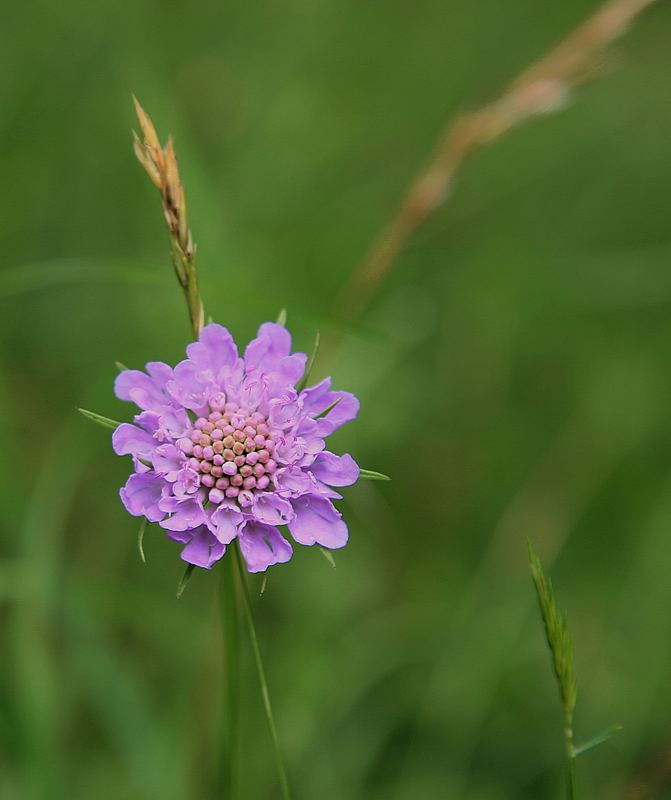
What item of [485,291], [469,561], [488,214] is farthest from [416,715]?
[488,214]

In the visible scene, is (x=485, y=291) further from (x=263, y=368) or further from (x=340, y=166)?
(x=263, y=368)

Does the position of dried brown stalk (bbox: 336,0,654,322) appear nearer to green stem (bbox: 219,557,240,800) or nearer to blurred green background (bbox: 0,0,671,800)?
blurred green background (bbox: 0,0,671,800)

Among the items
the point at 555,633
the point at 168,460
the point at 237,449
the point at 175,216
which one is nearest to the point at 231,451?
the point at 237,449

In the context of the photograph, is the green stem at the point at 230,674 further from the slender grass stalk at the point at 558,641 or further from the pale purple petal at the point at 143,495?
the slender grass stalk at the point at 558,641

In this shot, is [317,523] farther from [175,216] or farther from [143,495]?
[175,216]

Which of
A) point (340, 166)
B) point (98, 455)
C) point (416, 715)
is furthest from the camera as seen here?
point (340, 166)

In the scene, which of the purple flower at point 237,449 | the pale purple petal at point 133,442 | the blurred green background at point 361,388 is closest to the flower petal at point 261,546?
the purple flower at point 237,449

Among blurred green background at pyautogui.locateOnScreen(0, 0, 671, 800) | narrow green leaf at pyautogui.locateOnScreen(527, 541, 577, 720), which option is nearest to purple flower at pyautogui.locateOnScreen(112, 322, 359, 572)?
narrow green leaf at pyautogui.locateOnScreen(527, 541, 577, 720)

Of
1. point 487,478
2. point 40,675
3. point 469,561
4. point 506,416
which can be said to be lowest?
point 40,675
